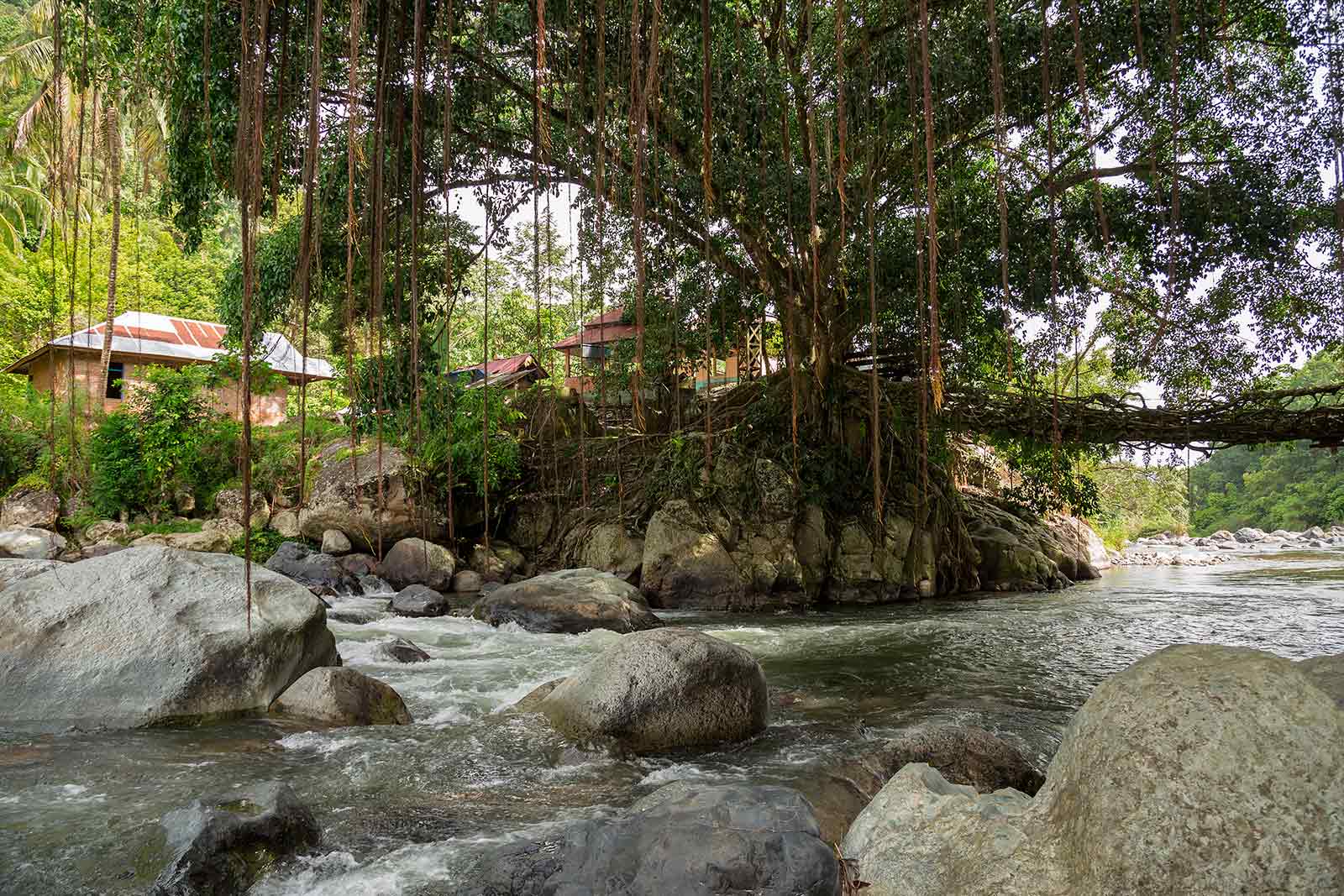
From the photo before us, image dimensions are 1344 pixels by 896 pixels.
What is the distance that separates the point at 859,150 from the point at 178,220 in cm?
698

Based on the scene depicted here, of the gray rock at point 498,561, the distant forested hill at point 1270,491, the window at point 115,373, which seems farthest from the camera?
the distant forested hill at point 1270,491

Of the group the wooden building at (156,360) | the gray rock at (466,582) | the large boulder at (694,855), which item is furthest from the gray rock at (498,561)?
the large boulder at (694,855)

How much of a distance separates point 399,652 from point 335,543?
6588mm

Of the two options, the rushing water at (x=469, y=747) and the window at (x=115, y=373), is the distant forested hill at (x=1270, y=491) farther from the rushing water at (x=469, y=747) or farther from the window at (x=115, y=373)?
the window at (x=115, y=373)

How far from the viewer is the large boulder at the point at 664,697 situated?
166 inches

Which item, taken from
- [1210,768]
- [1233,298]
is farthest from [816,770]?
[1233,298]

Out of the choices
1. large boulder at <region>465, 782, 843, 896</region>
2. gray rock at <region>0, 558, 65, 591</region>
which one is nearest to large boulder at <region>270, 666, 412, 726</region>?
large boulder at <region>465, 782, 843, 896</region>

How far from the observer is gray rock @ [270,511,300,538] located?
13.0 meters

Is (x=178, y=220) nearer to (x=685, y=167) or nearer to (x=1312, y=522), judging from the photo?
(x=685, y=167)

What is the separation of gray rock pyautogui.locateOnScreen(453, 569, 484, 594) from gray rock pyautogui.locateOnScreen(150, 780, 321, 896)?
837 centimetres

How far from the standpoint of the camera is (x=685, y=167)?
933cm

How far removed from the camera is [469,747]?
425 cm

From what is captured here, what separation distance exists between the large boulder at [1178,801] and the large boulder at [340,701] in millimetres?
3100

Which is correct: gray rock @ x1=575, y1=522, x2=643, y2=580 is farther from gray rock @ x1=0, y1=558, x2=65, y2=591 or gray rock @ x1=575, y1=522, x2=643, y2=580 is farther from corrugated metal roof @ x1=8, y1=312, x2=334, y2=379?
corrugated metal roof @ x1=8, y1=312, x2=334, y2=379
